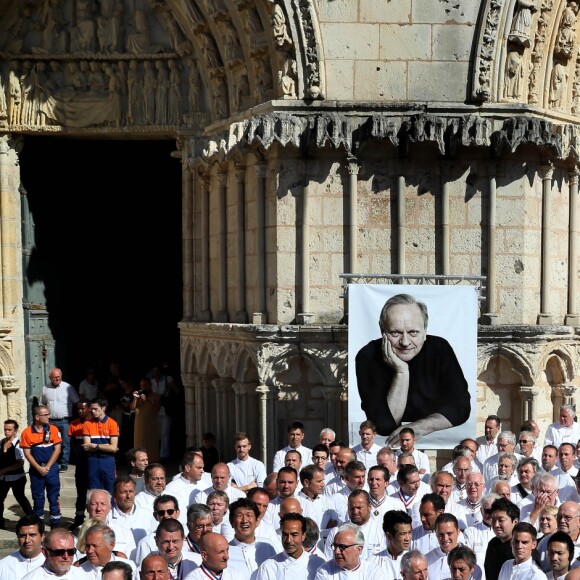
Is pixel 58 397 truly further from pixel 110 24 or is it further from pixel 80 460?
pixel 110 24

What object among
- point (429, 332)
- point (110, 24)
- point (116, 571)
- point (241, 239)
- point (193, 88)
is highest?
point (110, 24)

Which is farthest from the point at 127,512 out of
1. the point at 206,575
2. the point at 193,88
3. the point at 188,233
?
the point at 193,88

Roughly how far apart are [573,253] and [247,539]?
6.67 m

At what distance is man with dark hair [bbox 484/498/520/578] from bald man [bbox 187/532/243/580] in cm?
186

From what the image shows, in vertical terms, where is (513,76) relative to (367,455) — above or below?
above

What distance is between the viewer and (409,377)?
1208cm

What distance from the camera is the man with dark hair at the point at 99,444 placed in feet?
39.1

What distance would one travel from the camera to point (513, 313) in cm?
1295

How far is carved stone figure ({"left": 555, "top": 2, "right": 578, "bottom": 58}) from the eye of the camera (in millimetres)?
13195

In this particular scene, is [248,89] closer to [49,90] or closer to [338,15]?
[338,15]

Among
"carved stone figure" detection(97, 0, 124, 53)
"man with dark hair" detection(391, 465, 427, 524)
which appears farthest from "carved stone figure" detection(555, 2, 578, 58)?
"man with dark hair" detection(391, 465, 427, 524)

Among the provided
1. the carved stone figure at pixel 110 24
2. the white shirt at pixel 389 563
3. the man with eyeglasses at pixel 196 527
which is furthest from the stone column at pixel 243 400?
the white shirt at pixel 389 563

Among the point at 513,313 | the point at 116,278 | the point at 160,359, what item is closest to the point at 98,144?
the point at 116,278

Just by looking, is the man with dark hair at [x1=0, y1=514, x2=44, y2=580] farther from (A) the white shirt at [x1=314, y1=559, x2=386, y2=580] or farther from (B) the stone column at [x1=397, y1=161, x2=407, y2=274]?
(B) the stone column at [x1=397, y1=161, x2=407, y2=274]
